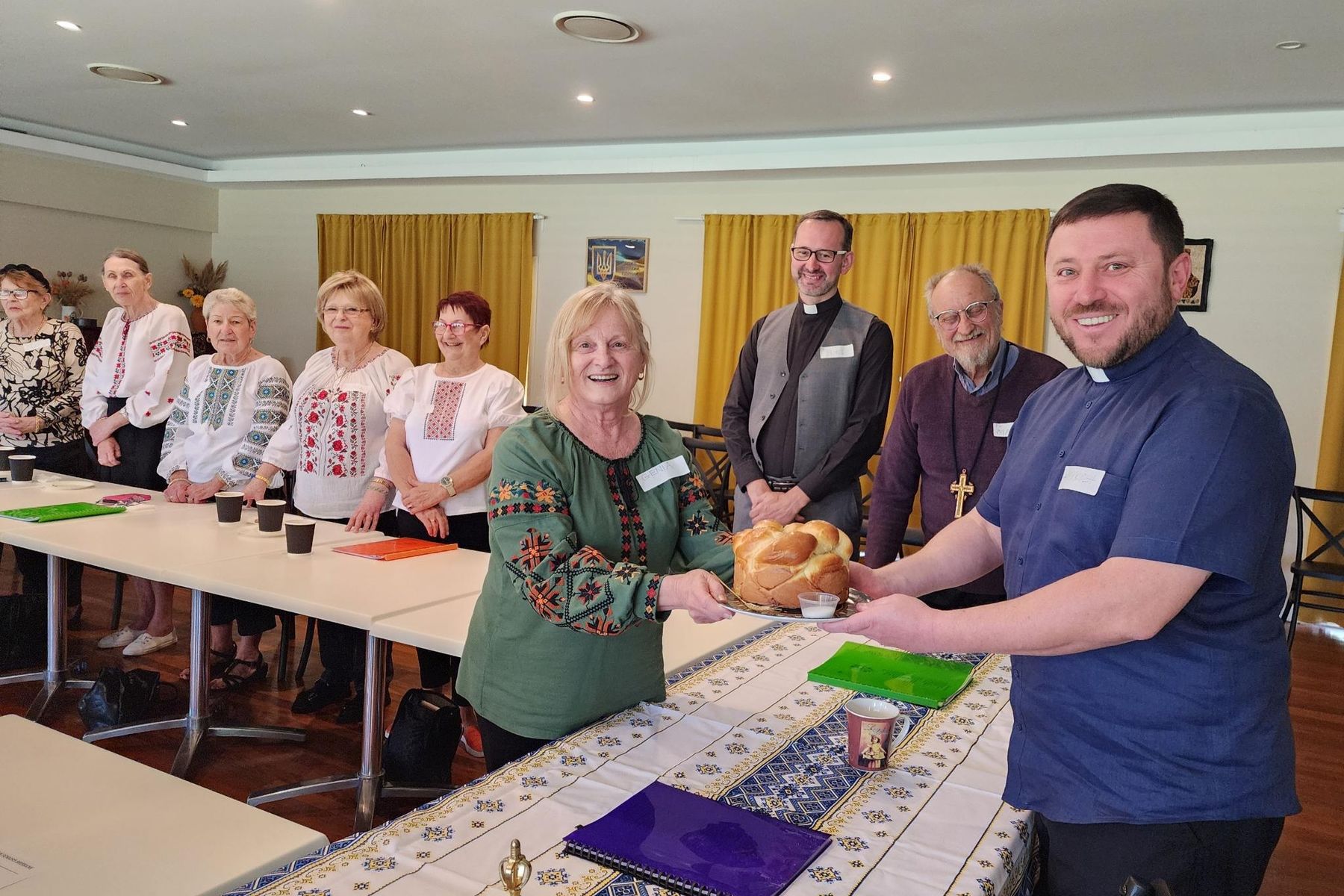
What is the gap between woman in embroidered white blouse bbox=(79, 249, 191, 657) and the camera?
4215 millimetres

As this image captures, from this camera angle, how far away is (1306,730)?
3.99 metres

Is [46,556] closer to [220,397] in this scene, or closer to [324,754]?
[220,397]

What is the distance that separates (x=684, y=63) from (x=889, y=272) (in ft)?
8.44

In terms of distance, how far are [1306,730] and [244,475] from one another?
14.6 ft

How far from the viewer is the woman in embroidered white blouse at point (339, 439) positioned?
3.64 m

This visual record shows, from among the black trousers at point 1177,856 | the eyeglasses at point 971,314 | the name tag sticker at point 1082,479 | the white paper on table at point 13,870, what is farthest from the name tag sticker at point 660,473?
the eyeglasses at point 971,314

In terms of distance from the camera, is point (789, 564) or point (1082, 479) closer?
point (1082, 479)

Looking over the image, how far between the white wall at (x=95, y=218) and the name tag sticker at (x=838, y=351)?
809 centimetres

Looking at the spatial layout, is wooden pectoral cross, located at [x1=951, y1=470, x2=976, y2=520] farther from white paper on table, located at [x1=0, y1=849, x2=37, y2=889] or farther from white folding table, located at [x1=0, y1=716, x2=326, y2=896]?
white paper on table, located at [x1=0, y1=849, x2=37, y2=889]

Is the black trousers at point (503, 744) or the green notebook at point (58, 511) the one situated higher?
the green notebook at point (58, 511)

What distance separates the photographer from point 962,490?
2.67 m

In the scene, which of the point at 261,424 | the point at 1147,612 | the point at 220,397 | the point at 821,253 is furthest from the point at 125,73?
the point at 1147,612

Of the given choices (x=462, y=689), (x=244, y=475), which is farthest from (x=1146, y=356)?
(x=244, y=475)

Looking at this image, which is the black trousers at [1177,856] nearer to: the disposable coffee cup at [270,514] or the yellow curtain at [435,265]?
the disposable coffee cup at [270,514]
